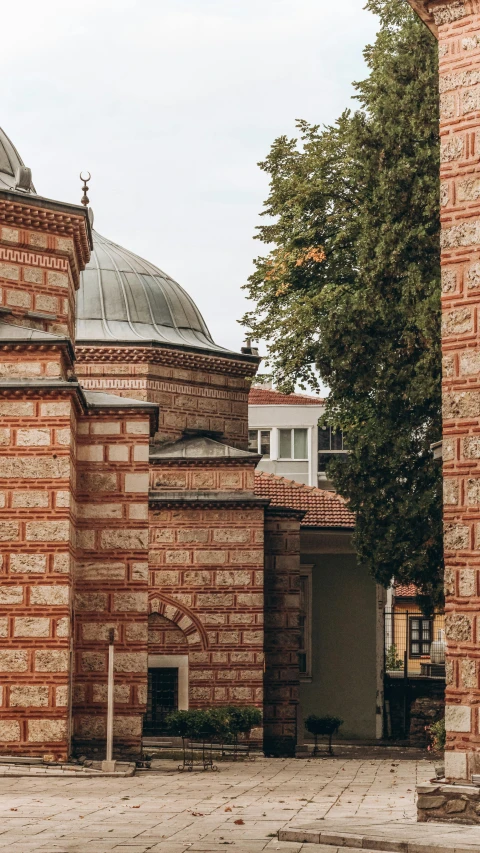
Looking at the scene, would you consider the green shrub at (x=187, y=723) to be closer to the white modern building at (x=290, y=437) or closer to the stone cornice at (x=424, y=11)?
the stone cornice at (x=424, y=11)

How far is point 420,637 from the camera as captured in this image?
Answer: 1497 inches

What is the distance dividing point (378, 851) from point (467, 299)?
386cm

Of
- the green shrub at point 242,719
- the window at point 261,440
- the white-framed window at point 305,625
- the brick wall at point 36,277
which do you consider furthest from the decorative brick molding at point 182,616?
the window at point 261,440

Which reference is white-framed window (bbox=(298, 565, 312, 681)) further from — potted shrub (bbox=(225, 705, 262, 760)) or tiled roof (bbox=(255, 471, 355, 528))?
potted shrub (bbox=(225, 705, 262, 760))

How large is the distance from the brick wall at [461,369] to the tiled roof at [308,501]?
1640cm

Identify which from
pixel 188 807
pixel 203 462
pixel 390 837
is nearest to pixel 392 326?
pixel 203 462

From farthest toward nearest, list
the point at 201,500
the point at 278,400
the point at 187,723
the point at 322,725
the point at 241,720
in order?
1. the point at 278,400
2. the point at 322,725
3. the point at 201,500
4. the point at 241,720
5. the point at 187,723

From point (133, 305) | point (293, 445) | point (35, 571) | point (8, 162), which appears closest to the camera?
point (35, 571)

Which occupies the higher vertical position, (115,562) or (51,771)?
(115,562)

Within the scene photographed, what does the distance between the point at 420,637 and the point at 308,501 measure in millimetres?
12506

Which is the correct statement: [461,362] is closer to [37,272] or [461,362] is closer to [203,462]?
[37,272]

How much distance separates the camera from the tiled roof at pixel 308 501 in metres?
26.3

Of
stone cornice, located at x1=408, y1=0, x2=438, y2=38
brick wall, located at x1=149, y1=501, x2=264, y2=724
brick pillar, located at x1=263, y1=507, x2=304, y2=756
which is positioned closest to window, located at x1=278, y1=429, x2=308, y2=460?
brick pillar, located at x1=263, y1=507, x2=304, y2=756

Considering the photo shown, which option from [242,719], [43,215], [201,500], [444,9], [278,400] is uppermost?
[278,400]
